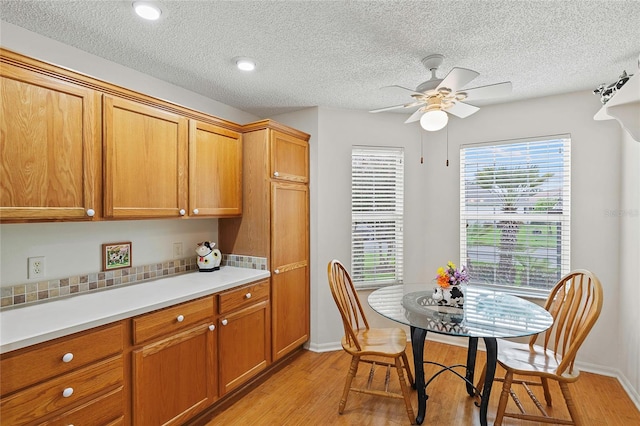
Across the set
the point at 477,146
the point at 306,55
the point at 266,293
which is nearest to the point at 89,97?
the point at 306,55

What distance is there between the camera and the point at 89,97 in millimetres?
1801

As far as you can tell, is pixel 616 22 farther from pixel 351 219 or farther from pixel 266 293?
pixel 266 293

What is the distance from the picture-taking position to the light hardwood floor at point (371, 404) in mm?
2156

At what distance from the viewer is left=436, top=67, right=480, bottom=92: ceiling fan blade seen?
5.63 feet

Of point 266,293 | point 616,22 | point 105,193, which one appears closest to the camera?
point 616,22

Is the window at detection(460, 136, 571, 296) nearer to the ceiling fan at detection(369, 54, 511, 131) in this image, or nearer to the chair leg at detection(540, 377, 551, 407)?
the chair leg at detection(540, 377, 551, 407)

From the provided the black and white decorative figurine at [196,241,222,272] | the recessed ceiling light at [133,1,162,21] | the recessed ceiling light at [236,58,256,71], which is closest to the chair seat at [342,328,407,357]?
the black and white decorative figurine at [196,241,222,272]

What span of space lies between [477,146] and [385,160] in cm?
94

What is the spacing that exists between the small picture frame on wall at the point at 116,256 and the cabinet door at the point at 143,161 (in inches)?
14.7

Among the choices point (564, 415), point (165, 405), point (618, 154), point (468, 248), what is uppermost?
point (618, 154)

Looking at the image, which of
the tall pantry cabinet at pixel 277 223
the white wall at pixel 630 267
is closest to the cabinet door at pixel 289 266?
the tall pantry cabinet at pixel 277 223

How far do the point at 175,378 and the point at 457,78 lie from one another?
2419 mm

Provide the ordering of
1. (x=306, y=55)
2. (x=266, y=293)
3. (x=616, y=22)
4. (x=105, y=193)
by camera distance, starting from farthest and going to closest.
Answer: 1. (x=266, y=293)
2. (x=306, y=55)
3. (x=105, y=193)
4. (x=616, y=22)

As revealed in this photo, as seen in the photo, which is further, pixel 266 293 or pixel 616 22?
pixel 266 293
